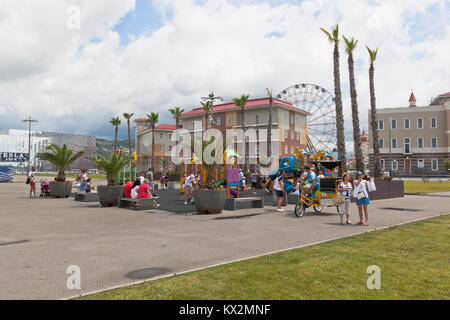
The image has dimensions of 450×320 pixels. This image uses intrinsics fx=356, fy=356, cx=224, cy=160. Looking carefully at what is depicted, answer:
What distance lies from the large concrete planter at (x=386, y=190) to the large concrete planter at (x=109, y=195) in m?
15.6

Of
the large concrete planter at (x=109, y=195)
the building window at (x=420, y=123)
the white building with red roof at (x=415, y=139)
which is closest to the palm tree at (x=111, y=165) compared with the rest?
the large concrete planter at (x=109, y=195)

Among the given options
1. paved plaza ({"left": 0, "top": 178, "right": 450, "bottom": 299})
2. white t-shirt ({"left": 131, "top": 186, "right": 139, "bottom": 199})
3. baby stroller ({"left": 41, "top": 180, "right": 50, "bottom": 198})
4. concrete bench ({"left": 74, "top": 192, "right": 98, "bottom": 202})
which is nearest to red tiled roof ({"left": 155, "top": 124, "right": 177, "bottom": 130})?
baby stroller ({"left": 41, "top": 180, "right": 50, "bottom": 198})

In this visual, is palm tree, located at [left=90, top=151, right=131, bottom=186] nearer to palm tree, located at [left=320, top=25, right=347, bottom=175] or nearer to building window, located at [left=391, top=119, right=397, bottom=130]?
palm tree, located at [left=320, top=25, right=347, bottom=175]

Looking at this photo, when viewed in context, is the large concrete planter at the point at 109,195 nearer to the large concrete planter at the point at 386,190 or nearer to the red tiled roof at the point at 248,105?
the large concrete planter at the point at 386,190

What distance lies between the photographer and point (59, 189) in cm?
2314

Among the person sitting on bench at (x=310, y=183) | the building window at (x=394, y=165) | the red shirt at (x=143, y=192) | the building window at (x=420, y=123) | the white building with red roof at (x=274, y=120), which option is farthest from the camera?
the building window at (x=394, y=165)

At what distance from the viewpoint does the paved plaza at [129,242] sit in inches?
221

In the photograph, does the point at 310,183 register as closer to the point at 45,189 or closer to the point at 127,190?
the point at 127,190

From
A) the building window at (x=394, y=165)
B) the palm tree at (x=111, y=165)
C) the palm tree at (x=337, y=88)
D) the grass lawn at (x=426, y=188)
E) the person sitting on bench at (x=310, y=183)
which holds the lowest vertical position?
the grass lawn at (x=426, y=188)

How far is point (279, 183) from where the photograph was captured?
630 inches

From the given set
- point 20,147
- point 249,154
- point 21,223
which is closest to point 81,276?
point 21,223

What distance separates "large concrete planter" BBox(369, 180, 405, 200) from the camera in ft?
76.4

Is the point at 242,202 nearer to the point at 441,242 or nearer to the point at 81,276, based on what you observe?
the point at 441,242

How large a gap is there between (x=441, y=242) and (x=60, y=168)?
22.5 m
